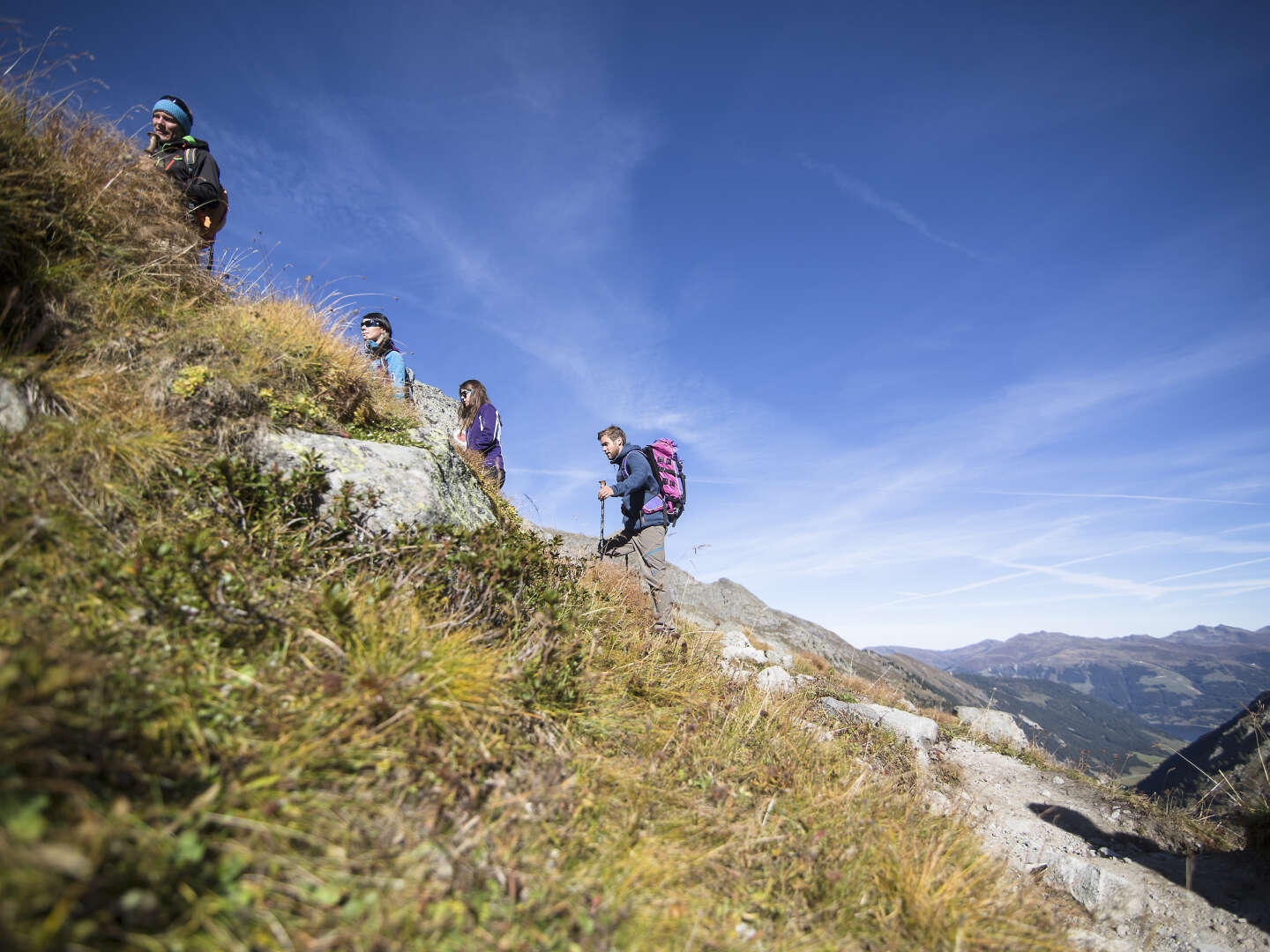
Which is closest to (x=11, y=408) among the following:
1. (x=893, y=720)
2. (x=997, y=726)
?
(x=893, y=720)

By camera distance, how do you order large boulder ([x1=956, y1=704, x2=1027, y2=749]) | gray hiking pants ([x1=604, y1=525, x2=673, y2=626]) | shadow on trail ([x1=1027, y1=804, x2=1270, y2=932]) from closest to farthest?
shadow on trail ([x1=1027, y1=804, x2=1270, y2=932]), gray hiking pants ([x1=604, y1=525, x2=673, y2=626]), large boulder ([x1=956, y1=704, x2=1027, y2=749])

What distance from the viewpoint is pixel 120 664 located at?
2.39 m

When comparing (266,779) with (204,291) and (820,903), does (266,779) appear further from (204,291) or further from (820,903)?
(204,291)

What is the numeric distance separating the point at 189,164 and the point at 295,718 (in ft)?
21.2

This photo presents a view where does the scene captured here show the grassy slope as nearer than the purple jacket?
Yes

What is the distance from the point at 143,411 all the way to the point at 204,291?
1829mm

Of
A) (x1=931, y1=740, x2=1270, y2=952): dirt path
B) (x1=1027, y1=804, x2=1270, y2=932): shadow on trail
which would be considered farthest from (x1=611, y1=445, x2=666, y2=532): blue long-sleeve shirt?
(x1=1027, y1=804, x2=1270, y2=932): shadow on trail

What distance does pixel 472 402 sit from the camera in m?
9.24

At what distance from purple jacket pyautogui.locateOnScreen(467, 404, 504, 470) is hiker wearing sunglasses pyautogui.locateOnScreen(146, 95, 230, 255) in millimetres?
4054

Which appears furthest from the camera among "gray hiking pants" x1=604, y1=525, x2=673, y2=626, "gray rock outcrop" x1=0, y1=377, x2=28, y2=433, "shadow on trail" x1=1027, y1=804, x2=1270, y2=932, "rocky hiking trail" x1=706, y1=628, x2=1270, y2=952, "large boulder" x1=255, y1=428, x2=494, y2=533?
"gray hiking pants" x1=604, y1=525, x2=673, y2=626

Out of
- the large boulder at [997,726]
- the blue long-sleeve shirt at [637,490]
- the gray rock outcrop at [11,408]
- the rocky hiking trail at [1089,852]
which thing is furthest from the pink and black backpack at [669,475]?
the large boulder at [997,726]

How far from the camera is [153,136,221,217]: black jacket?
5.66m

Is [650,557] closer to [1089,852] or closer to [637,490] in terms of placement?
[637,490]

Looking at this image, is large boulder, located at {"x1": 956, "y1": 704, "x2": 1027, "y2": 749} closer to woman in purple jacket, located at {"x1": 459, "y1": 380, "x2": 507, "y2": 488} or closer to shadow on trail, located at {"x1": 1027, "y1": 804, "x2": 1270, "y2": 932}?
shadow on trail, located at {"x1": 1027, "y1": 804, "x2": 1270, "y2": 932}
